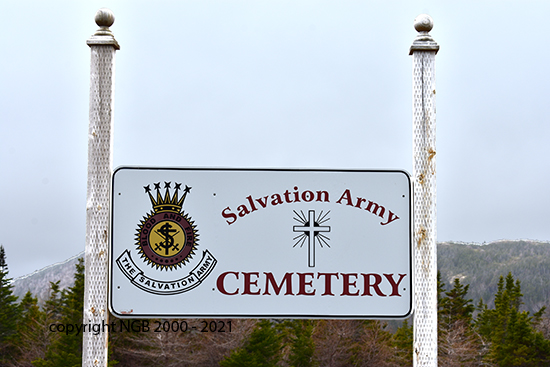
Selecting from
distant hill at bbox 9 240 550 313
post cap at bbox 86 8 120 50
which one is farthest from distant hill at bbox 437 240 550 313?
post cap at bbox 86 8 120 50

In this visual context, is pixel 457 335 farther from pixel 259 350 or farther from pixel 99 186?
pixel 99 186

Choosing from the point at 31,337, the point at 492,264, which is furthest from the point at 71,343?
the point at 492,264

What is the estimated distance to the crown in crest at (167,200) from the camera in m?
5.39

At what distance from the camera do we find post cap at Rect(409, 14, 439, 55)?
5547mm

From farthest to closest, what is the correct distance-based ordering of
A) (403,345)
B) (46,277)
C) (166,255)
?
(46,277)
(403,345)
(166,255)

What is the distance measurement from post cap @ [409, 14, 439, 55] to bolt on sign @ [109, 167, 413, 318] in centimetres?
121

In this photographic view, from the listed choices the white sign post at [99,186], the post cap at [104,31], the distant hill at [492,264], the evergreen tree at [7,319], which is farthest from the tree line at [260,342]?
the distant hill at [492,264]

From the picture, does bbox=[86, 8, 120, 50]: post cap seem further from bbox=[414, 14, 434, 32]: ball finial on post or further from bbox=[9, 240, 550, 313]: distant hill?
bbox=[9, 240, 550, 313]: distant hill

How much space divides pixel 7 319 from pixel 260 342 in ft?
67.1

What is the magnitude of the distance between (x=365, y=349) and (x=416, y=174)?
138 ft

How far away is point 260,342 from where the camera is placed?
40.0m

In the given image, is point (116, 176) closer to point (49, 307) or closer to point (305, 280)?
point (305, 280)

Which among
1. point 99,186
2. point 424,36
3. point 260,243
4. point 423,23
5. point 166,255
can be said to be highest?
point 423,23

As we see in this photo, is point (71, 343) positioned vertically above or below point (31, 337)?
above
